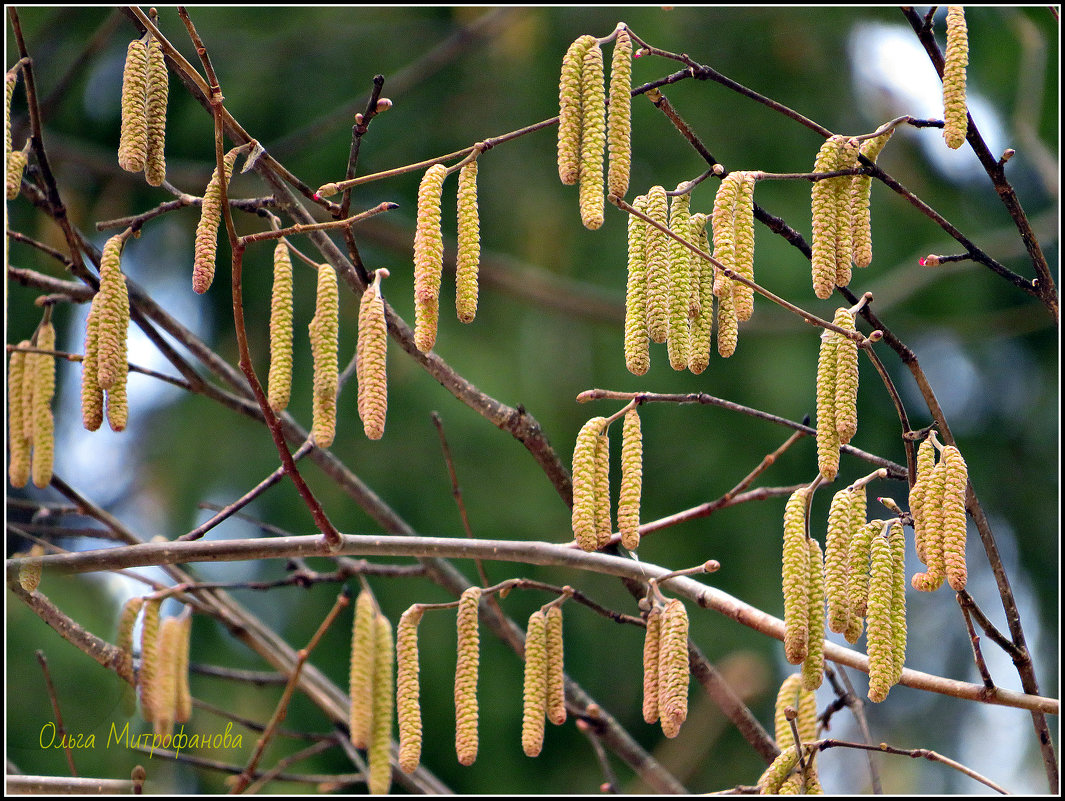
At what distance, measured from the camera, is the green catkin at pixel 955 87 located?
2.81ft

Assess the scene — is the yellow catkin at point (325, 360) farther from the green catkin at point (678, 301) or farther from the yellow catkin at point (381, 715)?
the yellow catkin at point (381, 715)

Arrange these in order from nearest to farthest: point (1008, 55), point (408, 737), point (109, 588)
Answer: point (408, 737) → point (109, 588) → point (1008, 55)

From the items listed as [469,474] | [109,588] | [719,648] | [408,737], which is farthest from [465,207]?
[719,648]

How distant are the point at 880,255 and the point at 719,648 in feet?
4.87


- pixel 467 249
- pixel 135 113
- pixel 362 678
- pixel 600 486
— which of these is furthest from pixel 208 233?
pixel 362 678

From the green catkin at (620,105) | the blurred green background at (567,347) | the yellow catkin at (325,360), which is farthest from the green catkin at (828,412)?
the blurred green background at (567,347)

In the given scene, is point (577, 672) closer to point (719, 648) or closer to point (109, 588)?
point (719, 648)

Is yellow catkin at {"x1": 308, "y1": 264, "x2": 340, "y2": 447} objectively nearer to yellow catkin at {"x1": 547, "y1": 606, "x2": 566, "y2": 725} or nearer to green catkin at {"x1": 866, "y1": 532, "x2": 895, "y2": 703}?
yellow catkin at {"x1": 547, "y1": 606, "x2": 566, "y2": 725}

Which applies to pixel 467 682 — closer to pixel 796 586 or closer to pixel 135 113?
pixel 796 586

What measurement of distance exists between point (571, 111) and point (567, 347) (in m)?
2.79

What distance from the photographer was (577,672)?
11.1 ft

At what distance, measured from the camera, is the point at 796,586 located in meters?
0.92

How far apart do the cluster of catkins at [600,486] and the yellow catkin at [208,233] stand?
36 cm

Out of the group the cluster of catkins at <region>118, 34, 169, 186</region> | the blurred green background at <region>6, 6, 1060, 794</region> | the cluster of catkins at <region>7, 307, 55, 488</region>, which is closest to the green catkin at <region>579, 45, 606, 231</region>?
the cluster of catkins at <region>118, 34, 169, 186</region>
